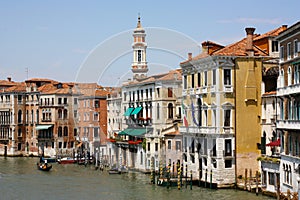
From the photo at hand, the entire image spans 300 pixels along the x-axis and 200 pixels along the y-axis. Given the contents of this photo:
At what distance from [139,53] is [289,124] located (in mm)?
26482

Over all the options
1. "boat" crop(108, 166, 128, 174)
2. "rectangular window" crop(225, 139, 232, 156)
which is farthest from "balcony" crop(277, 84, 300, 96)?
"boat" crop(108, 166, 128, 174)

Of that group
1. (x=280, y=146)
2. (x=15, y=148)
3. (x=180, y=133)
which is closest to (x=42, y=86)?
(x=15, y=148)

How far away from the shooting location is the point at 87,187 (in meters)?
31.0

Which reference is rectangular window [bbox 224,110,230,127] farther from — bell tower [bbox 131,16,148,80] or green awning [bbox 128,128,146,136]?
bell tower [bbox 131,16,148,80]

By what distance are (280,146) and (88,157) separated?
2383cm

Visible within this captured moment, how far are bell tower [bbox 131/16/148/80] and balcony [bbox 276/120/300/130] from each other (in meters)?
24.7

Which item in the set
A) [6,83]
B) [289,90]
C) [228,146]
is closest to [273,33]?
[228,146]

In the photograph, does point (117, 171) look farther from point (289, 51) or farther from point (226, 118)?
point (289, 51)

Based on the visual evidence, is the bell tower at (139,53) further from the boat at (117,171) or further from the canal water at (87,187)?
the boat at (117,171)

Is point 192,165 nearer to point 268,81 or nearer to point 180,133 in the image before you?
point 180,133

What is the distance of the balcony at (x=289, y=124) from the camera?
72.2 feet

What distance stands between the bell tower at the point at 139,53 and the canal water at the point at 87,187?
10.7 metres

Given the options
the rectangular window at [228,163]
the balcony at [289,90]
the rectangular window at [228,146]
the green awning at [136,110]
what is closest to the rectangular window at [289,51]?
the balcony at [289,90]

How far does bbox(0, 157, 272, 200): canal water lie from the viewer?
26.9 m
